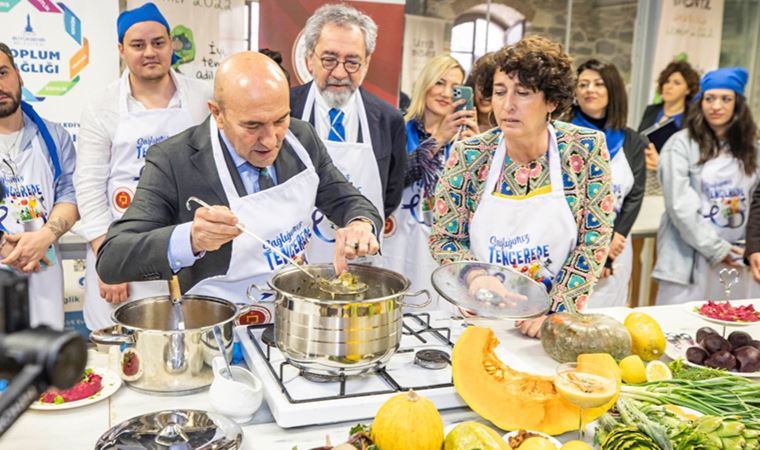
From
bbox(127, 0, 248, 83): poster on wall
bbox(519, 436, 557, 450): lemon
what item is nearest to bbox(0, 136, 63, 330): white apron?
bbox(127, 0, 248, 83): poster on wall

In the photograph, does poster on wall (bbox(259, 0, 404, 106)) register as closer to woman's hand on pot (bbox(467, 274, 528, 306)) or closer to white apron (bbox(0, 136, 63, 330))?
white apron (bbox(0, 136, 63, 330))

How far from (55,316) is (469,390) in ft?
7.85

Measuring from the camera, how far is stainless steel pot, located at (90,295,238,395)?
1543mm

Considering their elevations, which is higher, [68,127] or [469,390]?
[68,127]

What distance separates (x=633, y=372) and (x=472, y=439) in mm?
629

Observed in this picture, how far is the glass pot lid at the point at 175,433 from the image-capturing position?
132 cm

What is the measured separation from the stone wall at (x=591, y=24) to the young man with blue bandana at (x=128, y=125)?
4.44 meters

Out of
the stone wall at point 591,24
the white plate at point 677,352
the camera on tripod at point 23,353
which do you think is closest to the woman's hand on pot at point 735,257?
the white plate at point 677,352

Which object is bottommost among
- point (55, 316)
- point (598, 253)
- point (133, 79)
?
point (55, 316)

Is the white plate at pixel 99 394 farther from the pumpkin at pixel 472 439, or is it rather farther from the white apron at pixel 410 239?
the white apron at pixel 410 239

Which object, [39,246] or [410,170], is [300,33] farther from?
[39,246]

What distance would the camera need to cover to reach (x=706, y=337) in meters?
1.96

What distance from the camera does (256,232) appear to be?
221 centimetres

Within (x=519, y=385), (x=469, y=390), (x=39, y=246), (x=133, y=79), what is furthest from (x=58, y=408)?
(x=133, y=79)
